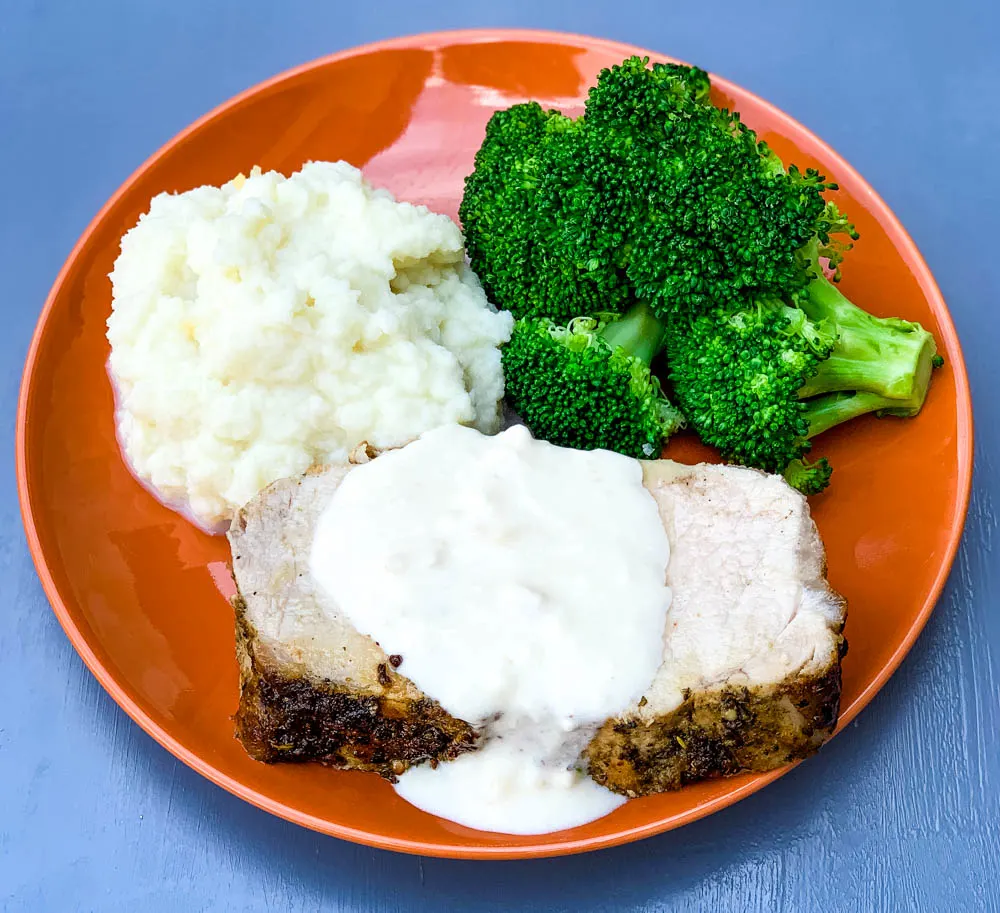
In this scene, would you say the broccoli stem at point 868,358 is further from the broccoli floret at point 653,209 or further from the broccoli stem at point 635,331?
the broccoli stem at point 635,331

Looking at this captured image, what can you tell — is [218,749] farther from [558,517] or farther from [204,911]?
[558,517]

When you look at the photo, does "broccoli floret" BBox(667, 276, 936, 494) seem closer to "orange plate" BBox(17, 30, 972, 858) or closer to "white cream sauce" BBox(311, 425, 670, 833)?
"orange plate" BBox(17, 30, 972, 858)

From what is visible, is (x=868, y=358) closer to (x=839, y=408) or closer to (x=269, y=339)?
(x=839, y=408)

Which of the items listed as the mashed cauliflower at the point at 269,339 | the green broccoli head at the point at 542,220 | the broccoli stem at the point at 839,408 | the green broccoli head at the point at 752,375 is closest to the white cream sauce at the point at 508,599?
the mashed cauliflower at the point at 269,339

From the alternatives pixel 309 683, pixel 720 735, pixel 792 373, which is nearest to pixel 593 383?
pixel 792 373

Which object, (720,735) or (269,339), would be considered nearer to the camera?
(720,735)

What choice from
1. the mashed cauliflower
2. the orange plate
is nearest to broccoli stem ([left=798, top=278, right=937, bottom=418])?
the orange plate

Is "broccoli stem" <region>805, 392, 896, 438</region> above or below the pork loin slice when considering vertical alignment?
above

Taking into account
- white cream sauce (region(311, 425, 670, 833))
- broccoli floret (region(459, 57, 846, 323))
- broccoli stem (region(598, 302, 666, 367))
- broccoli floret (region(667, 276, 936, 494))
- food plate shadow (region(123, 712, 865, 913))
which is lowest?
food plate shadow (region(123, 712, 865, 913))
